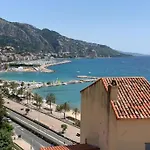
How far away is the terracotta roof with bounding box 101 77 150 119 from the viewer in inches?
400

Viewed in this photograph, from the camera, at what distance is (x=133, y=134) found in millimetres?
10141

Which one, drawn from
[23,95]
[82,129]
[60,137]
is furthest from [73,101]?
[82,129]

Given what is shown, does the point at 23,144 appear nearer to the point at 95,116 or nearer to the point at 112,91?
the point at 95,116

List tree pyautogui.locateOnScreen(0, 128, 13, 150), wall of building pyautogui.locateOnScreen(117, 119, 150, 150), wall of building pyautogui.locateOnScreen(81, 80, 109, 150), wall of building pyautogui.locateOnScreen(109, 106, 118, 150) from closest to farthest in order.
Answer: wall of building pyautogui.locateOnScreen(117, 119, 150, 150), wall of building pyautogui.locateOnScreen(109, 106, 118, 150), wall of building pyautogui.locateOnScreen(81, 80, 109, 150), tree pyautogui.locateOnScreen(0, 128, 13, 150)

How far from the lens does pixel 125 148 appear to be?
10227 millimetres

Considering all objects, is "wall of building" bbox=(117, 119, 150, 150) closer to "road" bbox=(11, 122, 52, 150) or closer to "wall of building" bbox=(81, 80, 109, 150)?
"wall of building" bbox=(81, 80, 109, 150)

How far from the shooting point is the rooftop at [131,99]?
1016cm

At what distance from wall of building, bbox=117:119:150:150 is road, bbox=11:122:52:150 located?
91.1 feet

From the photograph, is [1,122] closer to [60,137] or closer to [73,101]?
[60,137]

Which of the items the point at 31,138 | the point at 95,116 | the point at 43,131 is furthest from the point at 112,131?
the point at 43,131

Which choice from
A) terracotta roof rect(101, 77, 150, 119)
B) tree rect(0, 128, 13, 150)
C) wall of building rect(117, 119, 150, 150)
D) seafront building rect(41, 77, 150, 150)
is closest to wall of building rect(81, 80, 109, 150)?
seafront building rect(41, 77, 150, 150)

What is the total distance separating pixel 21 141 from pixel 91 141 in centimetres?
2913

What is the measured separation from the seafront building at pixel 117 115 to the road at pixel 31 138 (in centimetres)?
2542

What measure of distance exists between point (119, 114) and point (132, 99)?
0.96 metres
